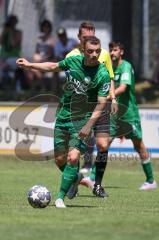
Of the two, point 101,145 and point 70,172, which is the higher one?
point 70,172

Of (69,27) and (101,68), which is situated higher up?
(101,68)

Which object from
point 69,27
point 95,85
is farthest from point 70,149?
point 69,27

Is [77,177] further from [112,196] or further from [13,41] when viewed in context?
[13,41]

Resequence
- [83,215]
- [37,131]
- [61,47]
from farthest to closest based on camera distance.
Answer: [61,47]
[37,131]
[83,215]

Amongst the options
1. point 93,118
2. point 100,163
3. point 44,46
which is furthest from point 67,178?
point 44,46

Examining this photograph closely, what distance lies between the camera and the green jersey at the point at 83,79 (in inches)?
461

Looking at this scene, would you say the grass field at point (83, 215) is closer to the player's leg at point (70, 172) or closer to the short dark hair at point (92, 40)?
the player's leg at point (70, 172)

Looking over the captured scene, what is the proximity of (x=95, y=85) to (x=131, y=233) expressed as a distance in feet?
9.95

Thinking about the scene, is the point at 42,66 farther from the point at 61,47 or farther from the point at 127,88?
the point at 61,47

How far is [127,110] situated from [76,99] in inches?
131

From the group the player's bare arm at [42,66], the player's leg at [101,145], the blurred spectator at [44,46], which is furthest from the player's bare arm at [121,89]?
the blurred spectator at [44,46]

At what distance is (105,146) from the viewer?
13672mm

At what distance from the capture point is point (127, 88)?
50.8ft

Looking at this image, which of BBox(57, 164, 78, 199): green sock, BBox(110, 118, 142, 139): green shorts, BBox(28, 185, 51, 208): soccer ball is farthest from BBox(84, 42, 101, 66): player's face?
BBox(110, 118, 142, 139): green shorts
